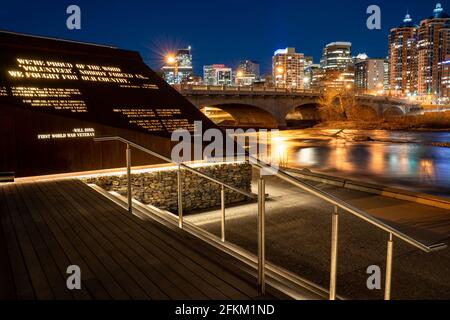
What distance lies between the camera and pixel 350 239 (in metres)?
8.21

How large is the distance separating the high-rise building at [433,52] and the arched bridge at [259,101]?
11529 centimetres

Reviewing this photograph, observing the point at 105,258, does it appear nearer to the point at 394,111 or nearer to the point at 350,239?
the point at 350,239

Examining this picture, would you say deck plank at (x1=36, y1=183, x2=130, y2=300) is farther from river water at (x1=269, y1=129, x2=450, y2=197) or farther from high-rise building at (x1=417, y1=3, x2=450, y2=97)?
high-rise building at (x1=417, y1=3, x2=450, y2=97)

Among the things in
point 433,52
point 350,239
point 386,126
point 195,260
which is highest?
point 433,52

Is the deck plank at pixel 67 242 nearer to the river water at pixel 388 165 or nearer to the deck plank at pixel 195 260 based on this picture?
the deck plank at pixel 195 260

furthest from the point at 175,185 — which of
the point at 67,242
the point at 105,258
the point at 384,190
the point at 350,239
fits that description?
the point at 384,190

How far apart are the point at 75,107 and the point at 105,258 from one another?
24.3 ft

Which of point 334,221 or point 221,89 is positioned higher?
point 221,89

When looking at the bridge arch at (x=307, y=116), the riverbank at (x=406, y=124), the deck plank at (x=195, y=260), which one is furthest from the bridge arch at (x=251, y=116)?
the deck plank at (x=195, y=260)

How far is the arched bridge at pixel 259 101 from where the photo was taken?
47597mm

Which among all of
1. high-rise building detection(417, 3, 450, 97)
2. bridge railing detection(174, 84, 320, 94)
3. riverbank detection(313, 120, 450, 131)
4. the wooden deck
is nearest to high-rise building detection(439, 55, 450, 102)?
high-rise building detection(417, 3, 450, 97)

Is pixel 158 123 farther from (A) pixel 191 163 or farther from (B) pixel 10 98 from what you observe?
(B) pixel 10 98

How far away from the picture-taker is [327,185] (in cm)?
1463
